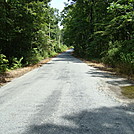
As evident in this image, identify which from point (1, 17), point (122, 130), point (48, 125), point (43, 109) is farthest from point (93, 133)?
point (1, 17)

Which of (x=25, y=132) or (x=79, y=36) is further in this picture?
(x=79, y=36)

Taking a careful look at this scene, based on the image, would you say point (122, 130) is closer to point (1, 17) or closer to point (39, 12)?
point (1, 17)

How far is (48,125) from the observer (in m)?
3.11

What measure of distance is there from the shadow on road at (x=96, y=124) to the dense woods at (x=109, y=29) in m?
5.71

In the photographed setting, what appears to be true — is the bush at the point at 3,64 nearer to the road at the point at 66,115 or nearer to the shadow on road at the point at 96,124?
the road at the point at 66,115

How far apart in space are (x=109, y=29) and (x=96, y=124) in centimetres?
1101

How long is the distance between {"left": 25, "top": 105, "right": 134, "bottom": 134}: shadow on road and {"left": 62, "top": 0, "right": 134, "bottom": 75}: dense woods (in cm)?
571

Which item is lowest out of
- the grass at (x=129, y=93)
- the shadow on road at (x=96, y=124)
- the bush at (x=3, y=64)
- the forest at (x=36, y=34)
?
the grass at (x=129, y=93)

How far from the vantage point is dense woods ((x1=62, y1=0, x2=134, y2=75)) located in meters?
9.38

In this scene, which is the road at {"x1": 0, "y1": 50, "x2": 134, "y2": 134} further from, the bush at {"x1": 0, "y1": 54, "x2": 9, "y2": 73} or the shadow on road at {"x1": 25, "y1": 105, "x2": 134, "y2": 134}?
the bush at {"x1": 0, "y1": 54, "x2": 9, "y2": 73}

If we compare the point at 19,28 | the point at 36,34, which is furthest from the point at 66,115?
the point at 36,34

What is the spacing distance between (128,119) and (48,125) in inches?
69.6

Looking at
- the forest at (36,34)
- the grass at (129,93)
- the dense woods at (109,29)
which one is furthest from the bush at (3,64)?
the grass at (129,93)

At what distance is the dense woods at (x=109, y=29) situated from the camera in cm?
938
